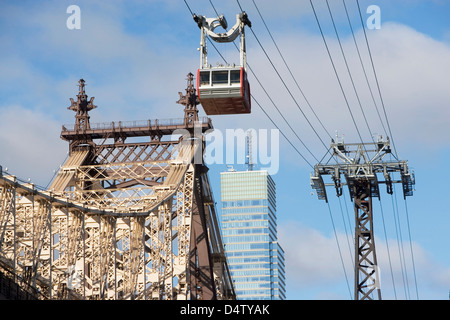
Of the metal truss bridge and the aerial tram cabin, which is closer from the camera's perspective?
the aerial tram cabin

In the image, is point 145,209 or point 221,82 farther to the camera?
point 145,209

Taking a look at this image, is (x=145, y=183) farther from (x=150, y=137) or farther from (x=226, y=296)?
(x=226, y=296)

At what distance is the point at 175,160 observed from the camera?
4141 inches

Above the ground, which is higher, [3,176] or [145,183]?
[145,183]

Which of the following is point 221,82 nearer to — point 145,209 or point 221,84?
point 221,84

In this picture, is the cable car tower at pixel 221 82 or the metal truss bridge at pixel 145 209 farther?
the metal truss bridge at pixel 145 209

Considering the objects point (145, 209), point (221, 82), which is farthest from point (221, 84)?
point (145, 209)

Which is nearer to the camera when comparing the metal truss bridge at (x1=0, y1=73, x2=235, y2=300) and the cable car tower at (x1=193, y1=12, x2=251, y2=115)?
the cable car tower at (x1=193, y1=12, x2=251, y2=115)
